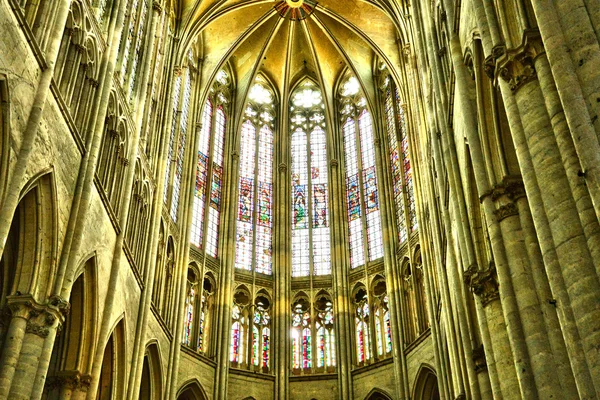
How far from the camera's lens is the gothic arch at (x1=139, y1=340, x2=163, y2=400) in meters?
23.5

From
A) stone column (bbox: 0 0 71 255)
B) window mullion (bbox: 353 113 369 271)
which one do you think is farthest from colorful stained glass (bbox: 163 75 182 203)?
stone column (bbox: 0 0 71 255)

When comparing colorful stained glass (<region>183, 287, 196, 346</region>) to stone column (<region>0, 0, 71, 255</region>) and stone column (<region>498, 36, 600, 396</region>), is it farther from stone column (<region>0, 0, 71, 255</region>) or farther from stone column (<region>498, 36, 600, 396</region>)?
stone column (<region>498, 36, 600, 396</region>)

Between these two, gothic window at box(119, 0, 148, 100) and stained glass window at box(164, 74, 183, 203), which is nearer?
gothic window at box(119, 0, 148, 100)

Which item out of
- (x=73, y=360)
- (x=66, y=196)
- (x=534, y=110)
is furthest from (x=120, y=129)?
(x=534, y=110)

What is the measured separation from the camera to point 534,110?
1002 cm

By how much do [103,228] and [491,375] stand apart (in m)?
10.1

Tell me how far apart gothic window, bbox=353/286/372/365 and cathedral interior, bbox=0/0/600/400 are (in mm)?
86

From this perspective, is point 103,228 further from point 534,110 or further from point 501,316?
point 534,110

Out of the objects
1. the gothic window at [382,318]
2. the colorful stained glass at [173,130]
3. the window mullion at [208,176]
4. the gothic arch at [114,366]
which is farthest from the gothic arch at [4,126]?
the gothic window at [382,318]

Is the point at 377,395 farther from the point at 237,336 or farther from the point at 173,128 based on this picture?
the point at 173,128

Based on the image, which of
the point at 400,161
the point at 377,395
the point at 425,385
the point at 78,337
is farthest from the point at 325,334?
the point at 78,337

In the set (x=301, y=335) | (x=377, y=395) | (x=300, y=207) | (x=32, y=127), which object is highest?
(x=300, y=207)

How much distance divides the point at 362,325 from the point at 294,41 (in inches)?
556

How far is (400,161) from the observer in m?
30.8
